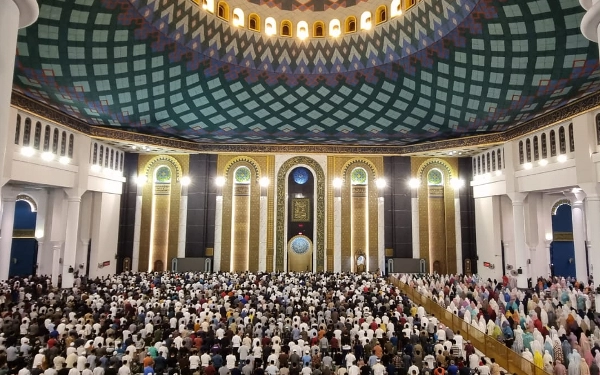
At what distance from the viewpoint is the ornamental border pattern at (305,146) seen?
13617 mm

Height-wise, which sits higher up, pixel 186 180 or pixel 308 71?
pixel 308 71

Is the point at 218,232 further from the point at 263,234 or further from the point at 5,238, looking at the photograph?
the point at 5,238

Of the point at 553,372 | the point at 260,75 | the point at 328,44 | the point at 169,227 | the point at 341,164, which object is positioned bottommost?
the point at 553,372

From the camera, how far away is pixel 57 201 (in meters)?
16.8

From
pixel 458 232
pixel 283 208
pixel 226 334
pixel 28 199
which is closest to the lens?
pixel 226 334

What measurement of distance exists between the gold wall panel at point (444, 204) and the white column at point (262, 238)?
8342 millimetres

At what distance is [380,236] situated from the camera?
22062 millimetres

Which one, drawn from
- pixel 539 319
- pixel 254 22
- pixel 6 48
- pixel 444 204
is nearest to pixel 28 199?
pixel 254 22

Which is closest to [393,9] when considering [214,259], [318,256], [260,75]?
[260,75]

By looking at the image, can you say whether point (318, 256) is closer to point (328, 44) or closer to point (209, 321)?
point (328, 44)

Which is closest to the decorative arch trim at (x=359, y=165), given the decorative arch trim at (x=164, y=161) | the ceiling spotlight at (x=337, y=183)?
the ceiling spotlight at (x=337, y=183)

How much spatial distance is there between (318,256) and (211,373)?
15.6 metres

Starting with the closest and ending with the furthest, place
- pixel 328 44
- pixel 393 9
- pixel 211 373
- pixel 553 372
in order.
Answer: pixel 211 373
pixel 553 372
pixel 393 9
pixel 328 44

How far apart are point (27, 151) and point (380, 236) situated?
53.9 ft
